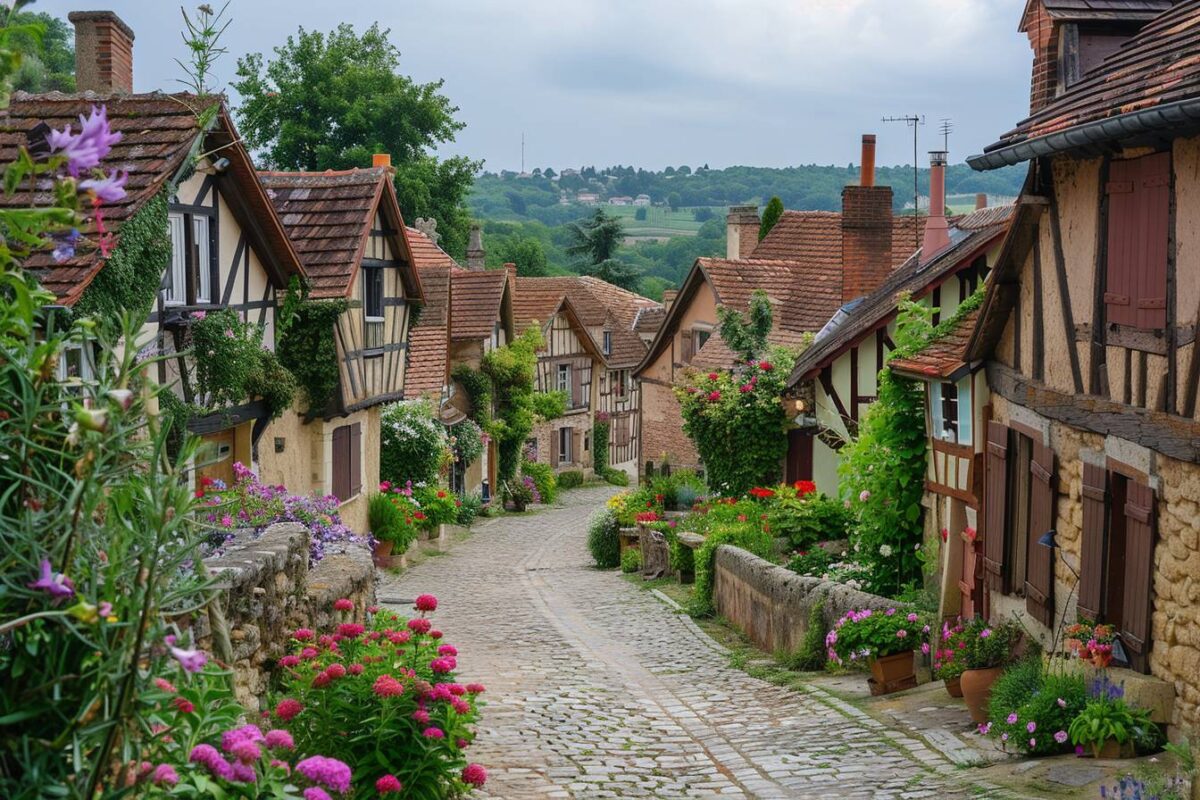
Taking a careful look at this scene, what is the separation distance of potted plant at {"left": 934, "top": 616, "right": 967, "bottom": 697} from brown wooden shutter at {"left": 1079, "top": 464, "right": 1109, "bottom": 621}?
1.28m

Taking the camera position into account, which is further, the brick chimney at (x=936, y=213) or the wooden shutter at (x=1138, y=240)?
the brick chimney at (x=936, y=213)

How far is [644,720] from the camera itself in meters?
11.3

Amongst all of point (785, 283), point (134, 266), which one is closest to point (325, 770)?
point (134, 266)

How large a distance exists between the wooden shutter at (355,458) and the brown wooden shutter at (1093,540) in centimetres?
1472

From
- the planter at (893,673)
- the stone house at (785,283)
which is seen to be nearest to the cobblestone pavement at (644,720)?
the planter at (893,673)

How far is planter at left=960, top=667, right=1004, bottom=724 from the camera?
995cm

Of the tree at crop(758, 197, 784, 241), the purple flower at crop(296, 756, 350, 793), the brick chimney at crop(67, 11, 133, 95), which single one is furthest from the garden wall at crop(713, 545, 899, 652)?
the tree at crop(758, 197, 784, 241)

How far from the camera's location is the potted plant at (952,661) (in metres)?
10.6

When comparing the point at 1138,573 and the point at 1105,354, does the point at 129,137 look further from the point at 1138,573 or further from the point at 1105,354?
the point at 1138,573

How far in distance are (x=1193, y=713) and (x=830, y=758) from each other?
2.51 meters

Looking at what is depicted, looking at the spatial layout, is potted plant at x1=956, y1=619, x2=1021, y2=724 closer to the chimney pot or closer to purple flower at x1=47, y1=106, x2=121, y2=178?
purple flower at x1=47, y1=106, x2=121, y2=178

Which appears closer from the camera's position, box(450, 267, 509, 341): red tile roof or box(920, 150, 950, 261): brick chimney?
box(920, 150, 950, 261): brick chimney

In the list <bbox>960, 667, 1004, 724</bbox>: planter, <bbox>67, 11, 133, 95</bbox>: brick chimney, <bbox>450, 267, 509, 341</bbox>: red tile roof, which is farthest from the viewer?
<bbox>450, 267, 509, 341</bbox>: red tile roof

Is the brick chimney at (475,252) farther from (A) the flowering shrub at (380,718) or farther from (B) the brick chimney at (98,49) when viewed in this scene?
(A) the flowering shrub at (380,718)
